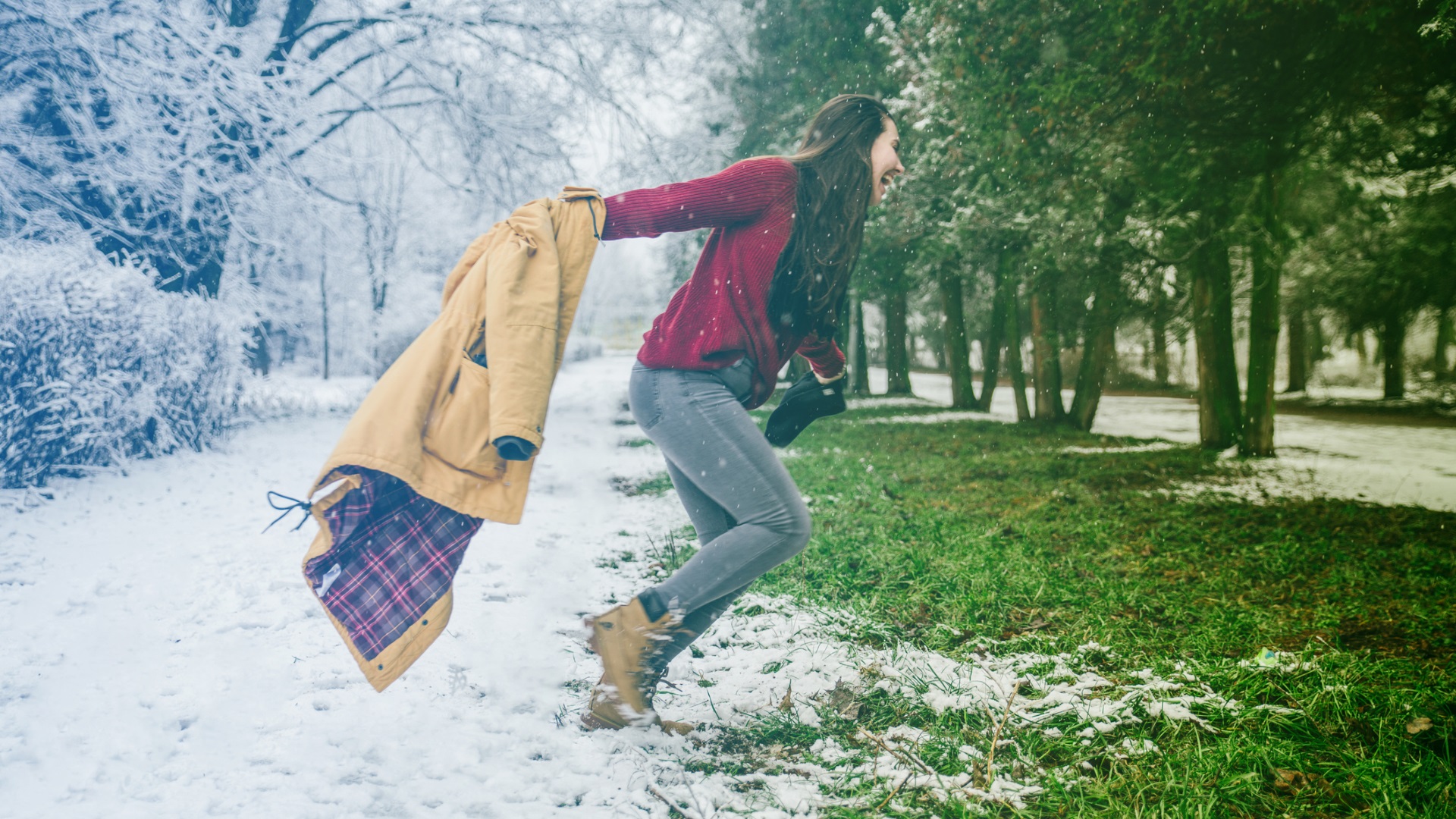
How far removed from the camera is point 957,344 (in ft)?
57.5

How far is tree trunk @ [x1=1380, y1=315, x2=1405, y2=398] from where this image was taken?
63.5 ft

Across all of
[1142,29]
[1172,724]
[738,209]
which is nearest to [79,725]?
[738,209]

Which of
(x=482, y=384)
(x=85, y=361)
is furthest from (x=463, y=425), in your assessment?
(x=85, y=361)

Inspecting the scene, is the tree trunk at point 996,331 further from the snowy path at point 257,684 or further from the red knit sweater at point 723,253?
the red knit sweater at point 723,253

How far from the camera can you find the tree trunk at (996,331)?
1375 cm

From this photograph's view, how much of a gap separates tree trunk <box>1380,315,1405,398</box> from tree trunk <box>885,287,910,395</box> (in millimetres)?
11539

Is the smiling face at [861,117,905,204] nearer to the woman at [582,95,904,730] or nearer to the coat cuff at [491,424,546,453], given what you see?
the woman at [582,95,904,730]

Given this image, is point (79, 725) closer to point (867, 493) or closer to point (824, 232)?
point (824, 232)

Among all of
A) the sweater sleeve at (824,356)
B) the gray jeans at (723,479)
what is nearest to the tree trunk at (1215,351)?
the sweater sleeve at (824,356)

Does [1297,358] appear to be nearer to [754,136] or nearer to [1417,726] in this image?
[754,136]

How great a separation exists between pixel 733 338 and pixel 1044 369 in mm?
13173

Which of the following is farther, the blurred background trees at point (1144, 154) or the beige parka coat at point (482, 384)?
the blurred background trees at point (1144, 154)

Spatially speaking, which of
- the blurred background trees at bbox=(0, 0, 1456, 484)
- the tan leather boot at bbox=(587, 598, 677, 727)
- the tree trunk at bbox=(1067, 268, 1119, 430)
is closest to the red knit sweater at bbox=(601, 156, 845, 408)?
the tan leather boot at bbox=(587, 598, 677, 727)

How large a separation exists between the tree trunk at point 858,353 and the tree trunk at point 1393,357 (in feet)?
41.3
